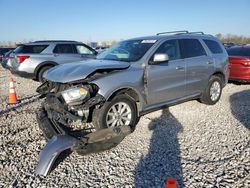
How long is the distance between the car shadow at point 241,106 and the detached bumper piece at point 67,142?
2.85 metres

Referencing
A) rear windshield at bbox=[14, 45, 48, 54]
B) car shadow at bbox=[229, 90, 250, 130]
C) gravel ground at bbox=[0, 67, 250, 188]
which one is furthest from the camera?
rear windshield at bbox=[14, 45, 48, 54]

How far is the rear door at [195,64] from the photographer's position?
593cm

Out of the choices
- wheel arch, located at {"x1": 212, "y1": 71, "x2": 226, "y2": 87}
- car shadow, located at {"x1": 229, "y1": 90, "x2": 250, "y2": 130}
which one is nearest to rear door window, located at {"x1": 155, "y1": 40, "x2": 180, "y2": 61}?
wheel arch, located at {"x1": 212, "y1": 71, "x2": 226, "y2": 87}

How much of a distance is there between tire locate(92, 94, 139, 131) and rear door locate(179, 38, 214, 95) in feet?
5.98

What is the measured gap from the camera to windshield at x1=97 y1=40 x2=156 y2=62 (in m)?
5.22

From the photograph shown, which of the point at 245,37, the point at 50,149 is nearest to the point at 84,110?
the point at 50,149

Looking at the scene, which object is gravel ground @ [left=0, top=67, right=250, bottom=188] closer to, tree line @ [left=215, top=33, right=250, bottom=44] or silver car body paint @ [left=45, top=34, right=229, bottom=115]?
silver car body paint @ [left=45, top=34, right=229, bottom=115]

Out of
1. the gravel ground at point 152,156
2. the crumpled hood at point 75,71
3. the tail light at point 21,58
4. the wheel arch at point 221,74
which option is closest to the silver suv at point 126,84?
the crumpled hood at point 75,71

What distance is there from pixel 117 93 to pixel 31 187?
2139 millimetres

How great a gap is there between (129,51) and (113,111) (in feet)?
4.97

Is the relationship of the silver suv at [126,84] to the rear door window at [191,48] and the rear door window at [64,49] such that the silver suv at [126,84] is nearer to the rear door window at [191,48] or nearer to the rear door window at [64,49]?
the rear door window at [191,48]

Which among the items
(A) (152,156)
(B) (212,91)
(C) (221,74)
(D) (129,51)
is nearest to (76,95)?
(A) (152,156)

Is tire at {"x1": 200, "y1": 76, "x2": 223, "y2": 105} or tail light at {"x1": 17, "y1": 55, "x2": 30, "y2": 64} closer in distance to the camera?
tire at {"x1": 200, "y1": 76, "x2": 223, "y2": 105}

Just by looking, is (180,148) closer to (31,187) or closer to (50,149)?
(50,149)
